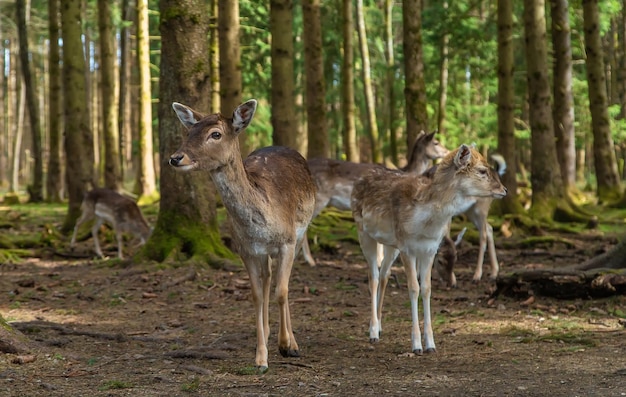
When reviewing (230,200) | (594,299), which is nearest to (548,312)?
(594,299)

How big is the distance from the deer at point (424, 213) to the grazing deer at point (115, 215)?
317 inches

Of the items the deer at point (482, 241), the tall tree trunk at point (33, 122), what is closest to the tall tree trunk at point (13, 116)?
the tall tree trunk at point (33, 122)

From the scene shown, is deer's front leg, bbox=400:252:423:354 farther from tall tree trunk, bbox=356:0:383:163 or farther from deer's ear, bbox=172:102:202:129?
tall tree trunk, bbox=356:0:383:163

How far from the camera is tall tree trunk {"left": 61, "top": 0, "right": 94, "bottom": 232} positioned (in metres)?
17.9

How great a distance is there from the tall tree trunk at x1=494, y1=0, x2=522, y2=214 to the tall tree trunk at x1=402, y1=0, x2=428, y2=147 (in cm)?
324

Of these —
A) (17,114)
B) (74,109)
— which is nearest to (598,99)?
(74,109)

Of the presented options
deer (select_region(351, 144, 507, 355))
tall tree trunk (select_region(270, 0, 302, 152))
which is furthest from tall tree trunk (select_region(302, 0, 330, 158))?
deer (select_region(351, 144, 507, 355))

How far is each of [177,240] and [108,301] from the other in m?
1.81

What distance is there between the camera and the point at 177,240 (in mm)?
12016

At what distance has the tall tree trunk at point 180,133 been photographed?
1166 cm

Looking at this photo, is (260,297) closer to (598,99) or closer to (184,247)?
(184,247)

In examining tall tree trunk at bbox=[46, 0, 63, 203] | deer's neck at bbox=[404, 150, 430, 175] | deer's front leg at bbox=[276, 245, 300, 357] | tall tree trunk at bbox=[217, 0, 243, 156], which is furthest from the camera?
tall tree trunk at bbox=[46, 0, 63, 203]

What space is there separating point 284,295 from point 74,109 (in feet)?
40.4

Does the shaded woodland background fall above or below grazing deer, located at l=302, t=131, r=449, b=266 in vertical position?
above
